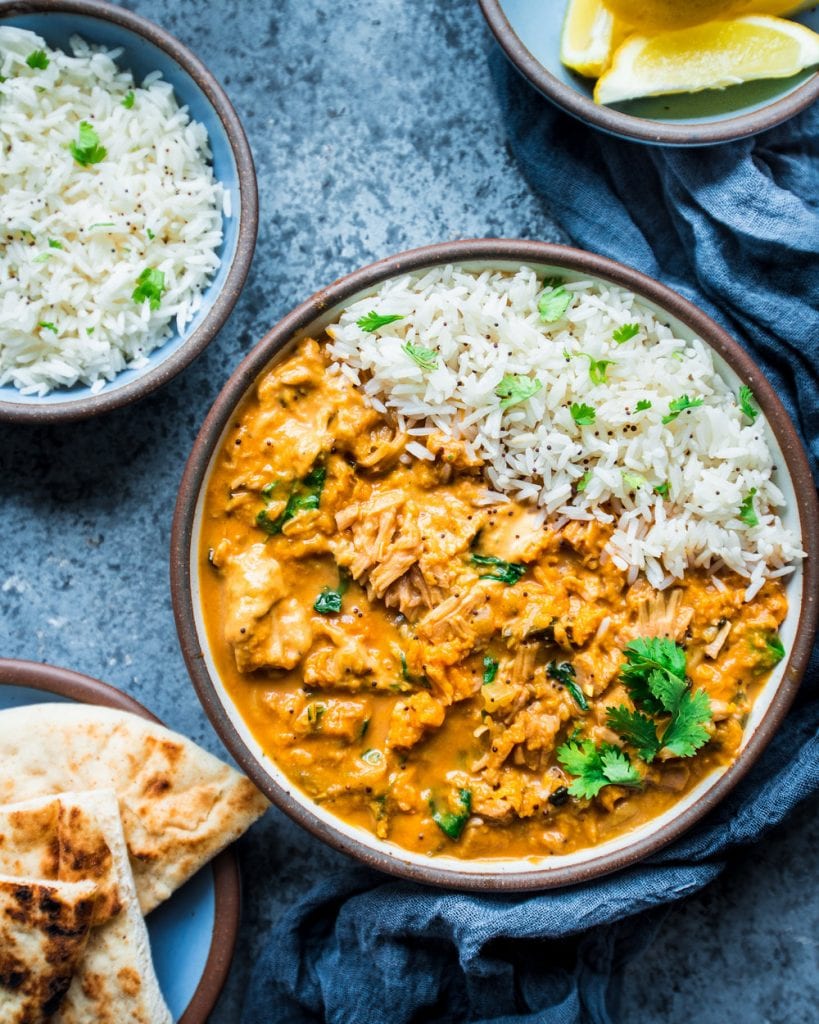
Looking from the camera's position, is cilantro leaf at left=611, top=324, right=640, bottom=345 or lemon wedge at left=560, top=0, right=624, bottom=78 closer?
cilantro leaf at left=611, top=324, right=640, bottom=345

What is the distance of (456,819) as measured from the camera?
3336 mm

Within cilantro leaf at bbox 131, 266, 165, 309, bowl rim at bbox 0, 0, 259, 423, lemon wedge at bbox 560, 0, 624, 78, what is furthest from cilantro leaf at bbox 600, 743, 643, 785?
lemon wedge at bbox 560, 0, 624, 78

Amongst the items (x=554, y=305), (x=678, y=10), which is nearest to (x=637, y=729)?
(x=554, y=305)

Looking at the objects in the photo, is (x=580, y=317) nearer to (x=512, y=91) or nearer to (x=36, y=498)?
(x=512, y=91)

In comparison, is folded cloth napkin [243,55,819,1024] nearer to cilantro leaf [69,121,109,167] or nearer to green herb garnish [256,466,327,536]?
green herb garnish [256,466,327,536]

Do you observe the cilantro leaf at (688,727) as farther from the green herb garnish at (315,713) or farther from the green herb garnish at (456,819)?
the green herb garnish at (315,713)

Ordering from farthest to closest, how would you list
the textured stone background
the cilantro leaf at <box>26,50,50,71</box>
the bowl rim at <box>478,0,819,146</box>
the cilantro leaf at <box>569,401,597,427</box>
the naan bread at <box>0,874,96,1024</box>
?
the textured stone background, the cilantro leaf at <box>26,50,50,71</box>, the bowl rim at <box>478,0,819,146</box>, the cilantro leaf at <box>569,401,597,427</box>, the naan bread at <box>0,874,96,1024</box>

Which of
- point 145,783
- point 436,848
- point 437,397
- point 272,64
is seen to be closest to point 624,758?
point 436,848

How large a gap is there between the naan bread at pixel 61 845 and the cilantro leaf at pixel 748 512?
2243 millimetres

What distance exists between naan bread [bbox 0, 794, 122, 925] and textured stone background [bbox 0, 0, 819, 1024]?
2.03ft

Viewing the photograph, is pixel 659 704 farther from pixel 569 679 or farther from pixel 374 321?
pixel 374 321

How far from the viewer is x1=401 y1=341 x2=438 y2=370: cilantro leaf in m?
3.28

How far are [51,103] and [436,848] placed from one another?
9.15 ft

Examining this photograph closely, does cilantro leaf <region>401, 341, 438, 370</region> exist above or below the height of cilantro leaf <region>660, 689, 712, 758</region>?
above
